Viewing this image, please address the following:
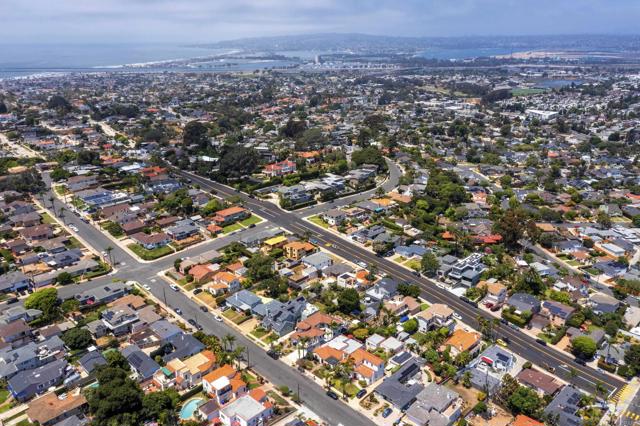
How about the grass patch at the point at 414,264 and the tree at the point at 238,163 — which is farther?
the tree at the point at 238,163

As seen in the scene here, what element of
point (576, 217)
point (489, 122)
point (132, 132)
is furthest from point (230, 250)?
point (489, 122)

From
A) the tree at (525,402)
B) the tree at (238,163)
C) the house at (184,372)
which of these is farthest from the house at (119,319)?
the tree at (238,163)

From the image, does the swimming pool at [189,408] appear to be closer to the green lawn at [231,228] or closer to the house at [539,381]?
the house at [539,381]

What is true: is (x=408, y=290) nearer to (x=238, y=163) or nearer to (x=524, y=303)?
(x=524, y=303)

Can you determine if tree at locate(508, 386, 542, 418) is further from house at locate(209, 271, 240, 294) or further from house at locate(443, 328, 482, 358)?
house at locate(209, 271, 240, 294)

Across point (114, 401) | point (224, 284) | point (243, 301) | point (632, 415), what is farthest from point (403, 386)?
point (224, 284)
